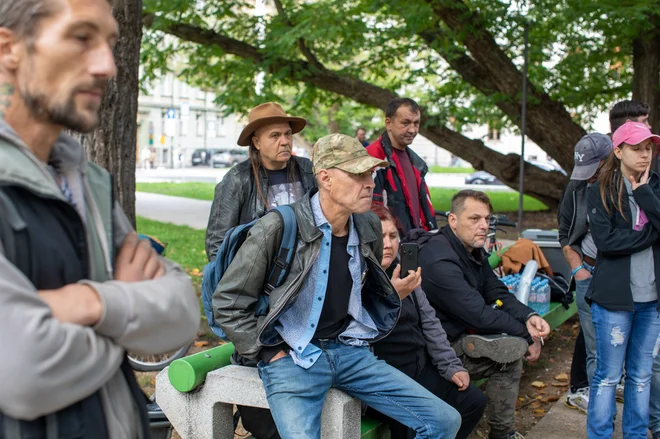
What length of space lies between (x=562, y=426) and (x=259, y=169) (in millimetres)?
2694

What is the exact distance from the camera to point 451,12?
36.3ft

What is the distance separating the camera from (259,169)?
4.89m

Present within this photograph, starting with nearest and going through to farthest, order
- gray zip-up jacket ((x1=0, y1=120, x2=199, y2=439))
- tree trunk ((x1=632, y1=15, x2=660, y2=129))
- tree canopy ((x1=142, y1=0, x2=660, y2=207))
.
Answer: gray zip-up jacket ((x1=0, y1=120, x2=199, y2=439)) < tree canopy ((x1=142, y1=0, x2=660, y2=207)) < tree trunk ((x1=632, y1=15, x2=660, y2=129))

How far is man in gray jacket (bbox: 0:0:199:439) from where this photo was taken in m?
1.38

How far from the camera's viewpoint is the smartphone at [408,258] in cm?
420

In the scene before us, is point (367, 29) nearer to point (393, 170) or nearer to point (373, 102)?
point (373, 102)

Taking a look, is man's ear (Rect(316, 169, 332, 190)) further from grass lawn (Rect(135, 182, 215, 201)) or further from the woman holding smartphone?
grass lawn (Rect(135, 182, 215, 201))

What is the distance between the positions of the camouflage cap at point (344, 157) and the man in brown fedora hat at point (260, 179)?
3.75 feet

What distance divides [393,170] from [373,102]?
803 cm

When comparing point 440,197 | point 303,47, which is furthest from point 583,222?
point 440,197

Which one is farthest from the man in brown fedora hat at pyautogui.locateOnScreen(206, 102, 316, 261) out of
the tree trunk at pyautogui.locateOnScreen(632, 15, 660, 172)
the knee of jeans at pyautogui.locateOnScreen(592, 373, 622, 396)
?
the tree trunk at pyautogui.locateOnScreen(632, 15, 660, 172)

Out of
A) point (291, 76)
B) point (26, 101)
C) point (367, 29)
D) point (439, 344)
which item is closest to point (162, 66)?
point (291, 76)

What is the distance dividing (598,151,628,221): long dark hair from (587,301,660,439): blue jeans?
0.57m

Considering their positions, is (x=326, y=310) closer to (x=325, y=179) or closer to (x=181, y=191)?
(x=325, y=179)
